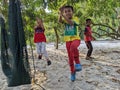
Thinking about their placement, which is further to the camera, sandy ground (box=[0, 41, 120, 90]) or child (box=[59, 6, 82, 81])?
sandy ground (box=[0, 41, 120, 90])

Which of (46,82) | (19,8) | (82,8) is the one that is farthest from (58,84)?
(82,8)

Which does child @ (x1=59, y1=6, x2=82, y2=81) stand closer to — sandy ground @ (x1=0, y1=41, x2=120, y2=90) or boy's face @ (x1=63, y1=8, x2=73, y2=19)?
boy's face @ (x1=63, y1=8, x2=73, y2=19)

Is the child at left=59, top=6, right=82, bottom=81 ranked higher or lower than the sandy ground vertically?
higher

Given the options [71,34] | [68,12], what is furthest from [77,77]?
[68,12]

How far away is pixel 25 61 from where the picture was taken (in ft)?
20.0

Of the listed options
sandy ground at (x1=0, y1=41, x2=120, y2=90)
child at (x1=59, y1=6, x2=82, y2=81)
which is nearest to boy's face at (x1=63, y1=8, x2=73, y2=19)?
child at (x1=59, y1=6, x2=82, y2=81)

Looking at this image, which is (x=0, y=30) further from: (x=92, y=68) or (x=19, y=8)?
(x=92, y=68)

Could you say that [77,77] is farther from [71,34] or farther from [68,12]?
[68,12]

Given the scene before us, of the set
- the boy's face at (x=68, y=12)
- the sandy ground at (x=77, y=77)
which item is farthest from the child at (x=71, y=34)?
the sandy ground at (x=77, y=77)

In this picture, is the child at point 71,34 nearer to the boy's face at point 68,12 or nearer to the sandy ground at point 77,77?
the boy's face at point 68,12

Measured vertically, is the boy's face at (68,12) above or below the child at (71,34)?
above

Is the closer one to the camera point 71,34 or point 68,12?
point 68,12

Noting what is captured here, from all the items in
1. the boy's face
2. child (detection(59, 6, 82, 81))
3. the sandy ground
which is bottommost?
the sandy ground

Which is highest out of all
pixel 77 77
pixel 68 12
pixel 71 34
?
pixel 68 12
